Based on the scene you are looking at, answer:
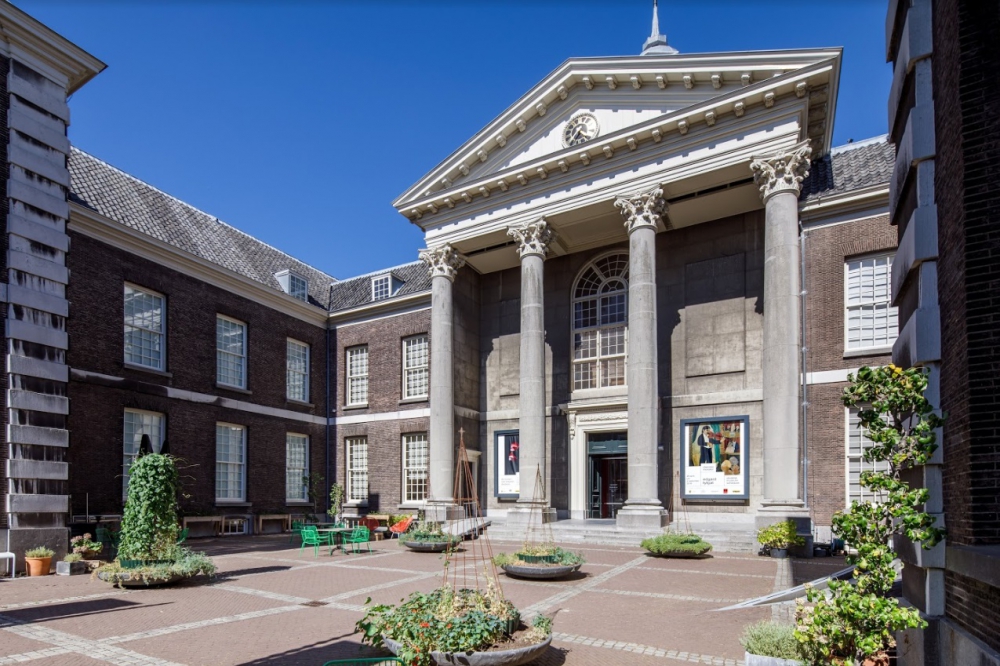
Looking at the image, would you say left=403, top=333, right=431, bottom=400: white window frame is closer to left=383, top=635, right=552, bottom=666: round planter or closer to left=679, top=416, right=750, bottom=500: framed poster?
left=679, top=416, right=750, bottom=500: framed poster

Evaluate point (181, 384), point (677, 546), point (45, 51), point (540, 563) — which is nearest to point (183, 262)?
point (181, 384)

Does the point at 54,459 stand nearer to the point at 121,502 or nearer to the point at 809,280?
the point at 121,502

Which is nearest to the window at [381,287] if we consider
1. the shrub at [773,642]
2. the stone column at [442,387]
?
the stone column at [442,387]

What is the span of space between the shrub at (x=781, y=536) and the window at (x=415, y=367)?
15.6 meters

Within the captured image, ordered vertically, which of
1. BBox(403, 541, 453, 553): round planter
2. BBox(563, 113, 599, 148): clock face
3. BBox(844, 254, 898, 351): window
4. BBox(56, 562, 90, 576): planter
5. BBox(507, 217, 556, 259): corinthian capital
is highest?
BBox(563, 113, 599, 148): clock face

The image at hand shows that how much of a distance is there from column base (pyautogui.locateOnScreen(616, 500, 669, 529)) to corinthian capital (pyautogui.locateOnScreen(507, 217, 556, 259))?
31.5ft

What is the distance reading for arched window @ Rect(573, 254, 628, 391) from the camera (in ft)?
85.0

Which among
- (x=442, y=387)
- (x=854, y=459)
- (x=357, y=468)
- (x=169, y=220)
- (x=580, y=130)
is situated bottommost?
(x=357, y=468)

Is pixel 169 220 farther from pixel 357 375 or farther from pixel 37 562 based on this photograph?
pixel 37 562

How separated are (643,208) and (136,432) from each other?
61.1ft

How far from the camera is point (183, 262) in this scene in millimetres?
23969

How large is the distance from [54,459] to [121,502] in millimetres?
4989

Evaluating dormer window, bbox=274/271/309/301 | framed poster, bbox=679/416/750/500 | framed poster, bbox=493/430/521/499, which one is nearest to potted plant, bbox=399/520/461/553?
framed poster, bbox=493/430/521/499

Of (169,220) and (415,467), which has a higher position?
(169,220)
